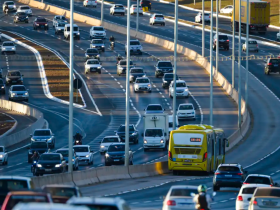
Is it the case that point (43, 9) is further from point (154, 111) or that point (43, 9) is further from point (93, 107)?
point (154, 111)

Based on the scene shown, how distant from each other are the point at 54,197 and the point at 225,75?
68562mm

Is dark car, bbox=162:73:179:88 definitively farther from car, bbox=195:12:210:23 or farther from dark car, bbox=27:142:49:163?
car, bbox=195:12:210:23

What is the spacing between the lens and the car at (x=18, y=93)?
80.8 m

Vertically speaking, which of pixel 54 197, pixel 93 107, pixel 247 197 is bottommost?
pixel 93 107

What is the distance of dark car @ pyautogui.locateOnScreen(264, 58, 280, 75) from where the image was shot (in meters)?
88.9

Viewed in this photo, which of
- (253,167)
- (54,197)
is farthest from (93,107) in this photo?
(54,197)

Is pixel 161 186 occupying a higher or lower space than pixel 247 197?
lower

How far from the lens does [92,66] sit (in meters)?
91.9

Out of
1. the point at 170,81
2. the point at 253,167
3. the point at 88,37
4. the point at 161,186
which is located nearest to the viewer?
the point at 161,186

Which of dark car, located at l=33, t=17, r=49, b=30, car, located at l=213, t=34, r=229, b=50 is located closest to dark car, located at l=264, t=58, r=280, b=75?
car, located at l=213, t=34, r=229, b=50

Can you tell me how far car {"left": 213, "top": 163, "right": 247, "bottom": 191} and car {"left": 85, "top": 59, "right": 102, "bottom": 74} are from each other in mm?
52331

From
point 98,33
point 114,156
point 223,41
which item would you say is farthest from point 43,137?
point 98,33

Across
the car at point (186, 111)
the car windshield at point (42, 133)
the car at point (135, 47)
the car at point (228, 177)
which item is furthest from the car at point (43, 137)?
the car at point (135, 47)

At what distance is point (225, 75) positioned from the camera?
9075 centimetres
